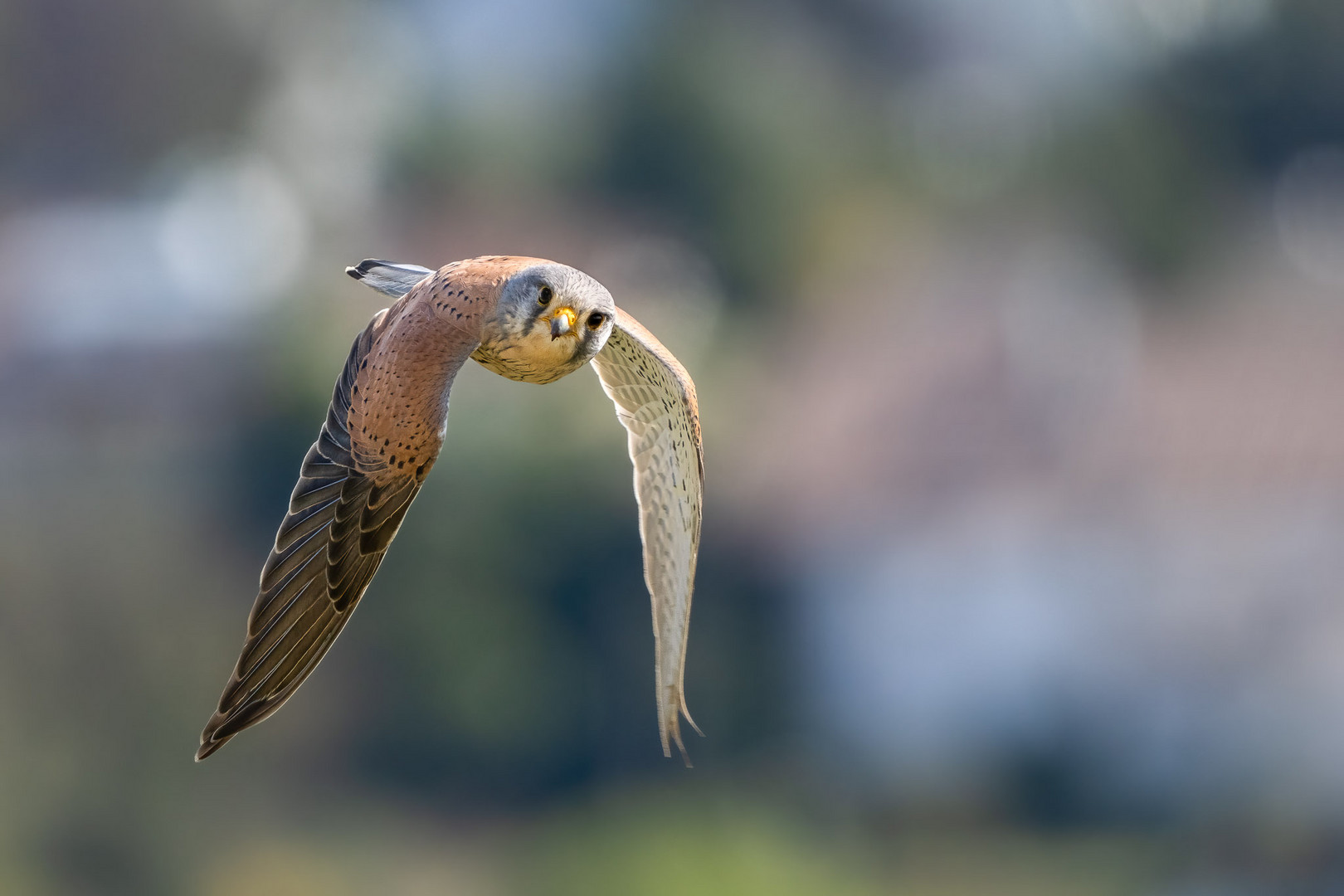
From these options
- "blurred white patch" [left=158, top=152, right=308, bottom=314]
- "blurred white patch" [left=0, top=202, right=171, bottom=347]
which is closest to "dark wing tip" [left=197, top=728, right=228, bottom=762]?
"blurred white patch" [left=0, top=202, right=171, bottom=347]

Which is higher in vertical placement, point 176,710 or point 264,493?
point 264,493

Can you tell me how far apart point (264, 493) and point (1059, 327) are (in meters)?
13.4

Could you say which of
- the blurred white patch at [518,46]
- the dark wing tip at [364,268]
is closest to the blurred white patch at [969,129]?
the blurred white patch at [518,46]

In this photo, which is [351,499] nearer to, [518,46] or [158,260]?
[158,260]

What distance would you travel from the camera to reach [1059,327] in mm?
27078

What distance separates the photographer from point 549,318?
3.04 m

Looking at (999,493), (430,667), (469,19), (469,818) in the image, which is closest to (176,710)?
(430,667)

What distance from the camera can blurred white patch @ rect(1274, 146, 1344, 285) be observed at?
29.6 m

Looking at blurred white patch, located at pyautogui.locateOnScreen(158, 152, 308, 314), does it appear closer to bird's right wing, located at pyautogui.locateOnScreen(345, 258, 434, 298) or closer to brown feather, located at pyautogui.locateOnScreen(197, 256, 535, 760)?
bird's right wing, located at pyautogui.locateOnScreen(345, 258, 434, 298)

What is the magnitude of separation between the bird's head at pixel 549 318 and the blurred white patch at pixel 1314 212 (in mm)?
28414

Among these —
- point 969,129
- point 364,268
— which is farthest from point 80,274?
point 364,268

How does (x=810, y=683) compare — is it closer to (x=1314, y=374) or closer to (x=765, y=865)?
(x=765, y=865)

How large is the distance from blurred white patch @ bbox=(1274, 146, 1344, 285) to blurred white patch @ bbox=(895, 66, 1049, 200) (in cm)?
611

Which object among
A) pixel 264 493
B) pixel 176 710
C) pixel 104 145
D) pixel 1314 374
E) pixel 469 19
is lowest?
pixel 176 710
